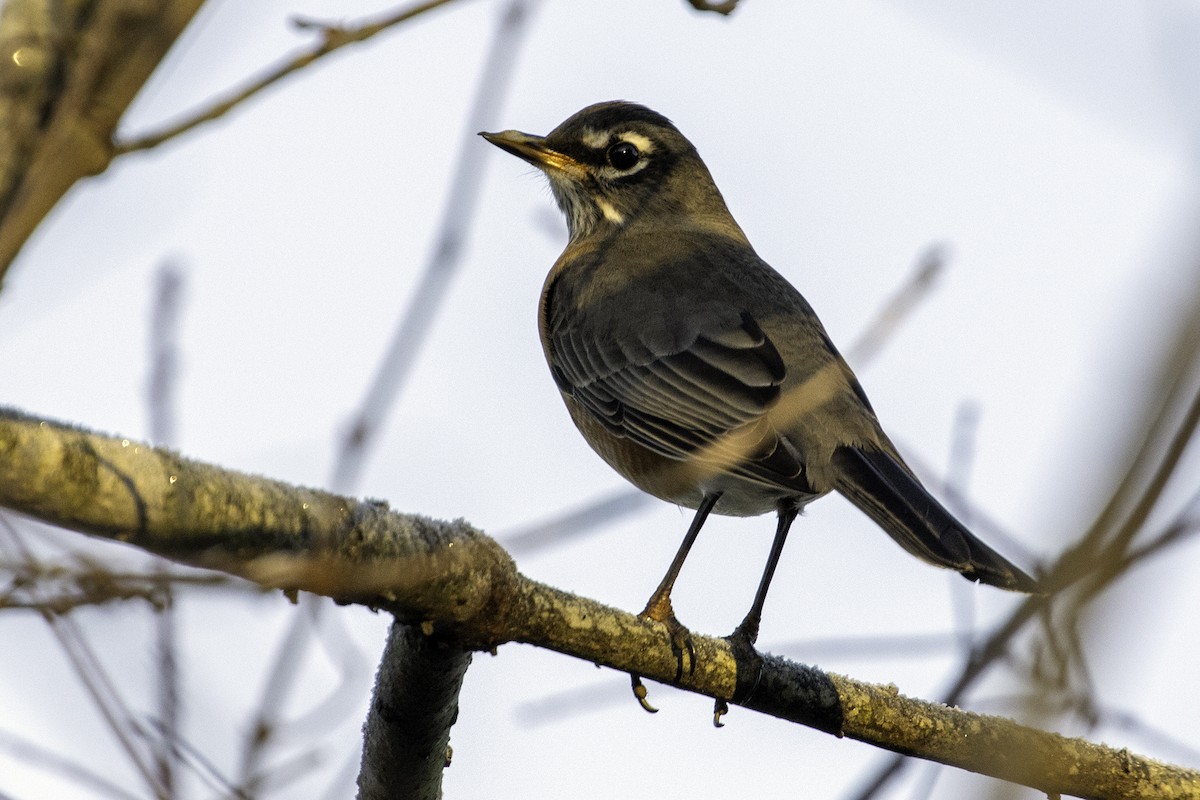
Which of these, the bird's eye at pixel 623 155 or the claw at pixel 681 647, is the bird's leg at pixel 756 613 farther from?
the bird's eye at pixel 623 155

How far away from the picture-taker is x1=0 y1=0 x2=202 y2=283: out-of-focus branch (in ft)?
5.64

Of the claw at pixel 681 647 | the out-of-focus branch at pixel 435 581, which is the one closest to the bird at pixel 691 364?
the claw at pixel 681 647

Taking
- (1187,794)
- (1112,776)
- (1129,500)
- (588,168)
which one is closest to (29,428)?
(1129,500)

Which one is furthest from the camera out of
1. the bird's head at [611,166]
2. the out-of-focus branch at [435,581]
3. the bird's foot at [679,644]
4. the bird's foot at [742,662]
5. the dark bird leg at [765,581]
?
the bird's head at [611,166]

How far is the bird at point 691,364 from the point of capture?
5.66 metres

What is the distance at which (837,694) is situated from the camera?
183 inches

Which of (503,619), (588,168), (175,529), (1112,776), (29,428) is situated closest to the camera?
(29,428)

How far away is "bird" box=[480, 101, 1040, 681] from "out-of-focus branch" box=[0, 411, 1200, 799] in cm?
38

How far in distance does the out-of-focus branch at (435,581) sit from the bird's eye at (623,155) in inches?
163

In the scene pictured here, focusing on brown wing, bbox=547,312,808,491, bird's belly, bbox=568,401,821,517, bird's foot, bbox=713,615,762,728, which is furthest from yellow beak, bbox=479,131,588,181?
bird's foot, bbox=713,615,762,728

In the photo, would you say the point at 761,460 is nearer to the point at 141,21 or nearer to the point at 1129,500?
the point at 1129,500

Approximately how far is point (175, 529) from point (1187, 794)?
360cm

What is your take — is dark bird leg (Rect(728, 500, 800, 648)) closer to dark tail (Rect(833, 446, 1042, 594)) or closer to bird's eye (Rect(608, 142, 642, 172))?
dark tail (Rect(833, 446, 1042, 594))

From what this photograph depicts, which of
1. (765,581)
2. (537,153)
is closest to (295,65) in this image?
(765,581)
